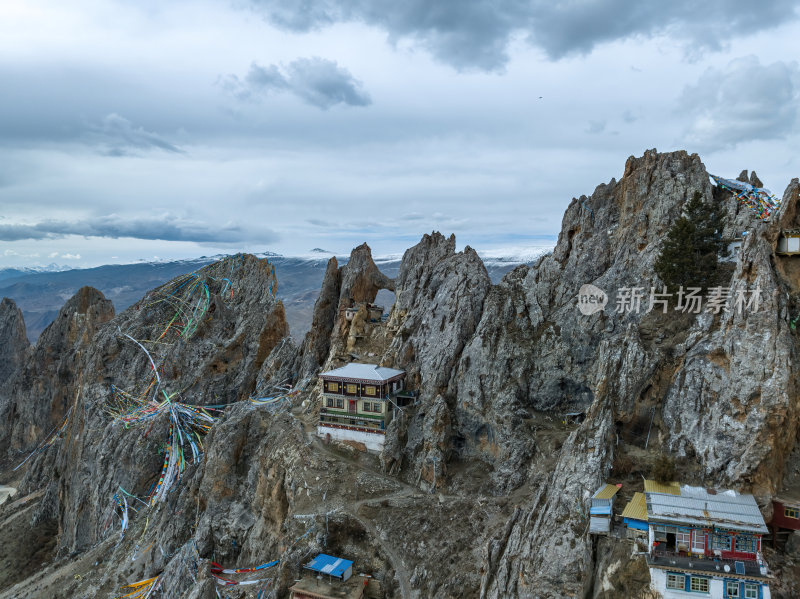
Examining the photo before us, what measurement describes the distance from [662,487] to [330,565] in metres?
26.6

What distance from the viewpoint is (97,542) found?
7656 cm

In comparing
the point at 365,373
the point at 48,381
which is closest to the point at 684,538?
the point at 365,373

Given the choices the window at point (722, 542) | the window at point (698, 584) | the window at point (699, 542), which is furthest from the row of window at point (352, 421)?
the window at point (722, 542)

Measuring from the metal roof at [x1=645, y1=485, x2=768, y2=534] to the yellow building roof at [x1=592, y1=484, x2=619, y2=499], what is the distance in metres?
2.23

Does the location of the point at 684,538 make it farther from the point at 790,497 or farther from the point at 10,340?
the point at 10,340

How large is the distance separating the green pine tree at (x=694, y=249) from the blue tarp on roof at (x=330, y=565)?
125 ft

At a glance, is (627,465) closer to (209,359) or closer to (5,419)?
(209,359)

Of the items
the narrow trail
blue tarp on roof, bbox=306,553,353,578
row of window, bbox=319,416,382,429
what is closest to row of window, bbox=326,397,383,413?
row of window, bbox=319,416,382,429

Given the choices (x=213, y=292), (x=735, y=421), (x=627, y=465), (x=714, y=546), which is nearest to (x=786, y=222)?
(x=735, y=421)

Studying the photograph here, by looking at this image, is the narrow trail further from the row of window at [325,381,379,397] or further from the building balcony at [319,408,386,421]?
the row of window at [325,381,379,397]

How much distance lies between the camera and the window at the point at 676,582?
2903cm

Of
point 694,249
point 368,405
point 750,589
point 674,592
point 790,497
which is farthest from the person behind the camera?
point 368,405

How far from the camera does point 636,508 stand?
32.2 m

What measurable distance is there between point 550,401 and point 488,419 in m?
6.83
